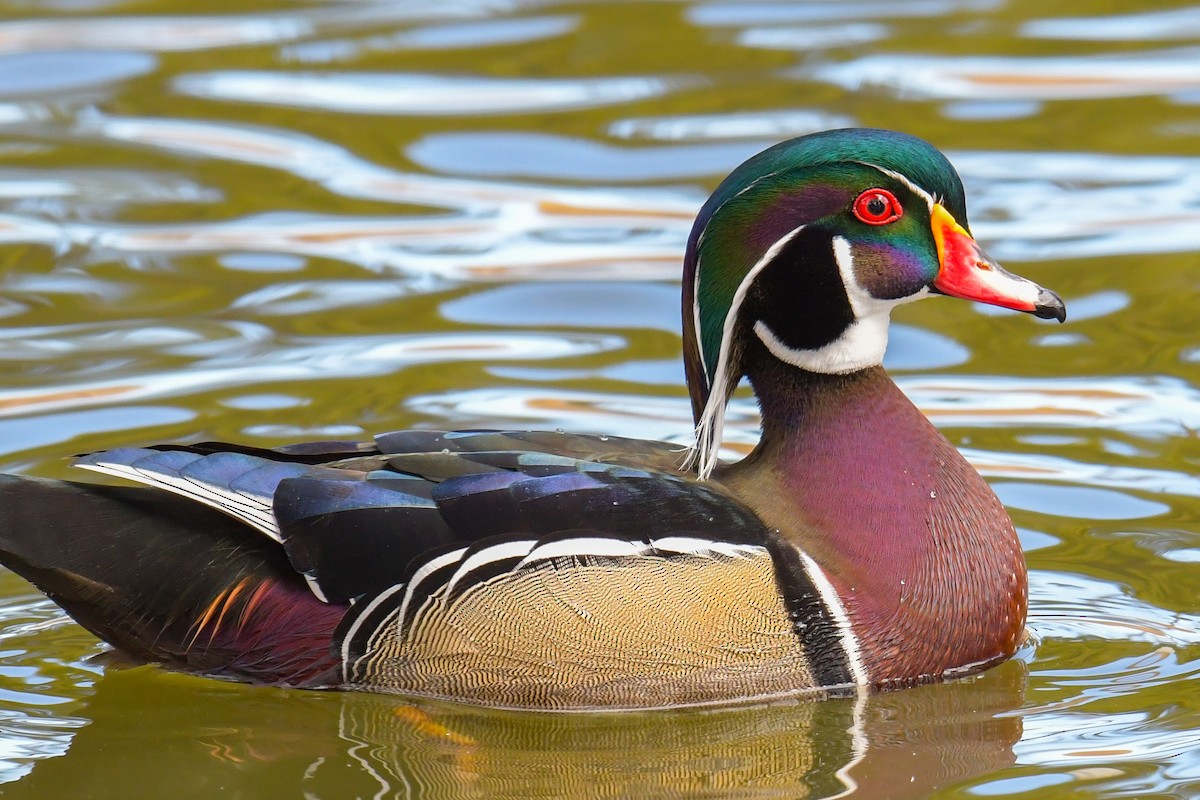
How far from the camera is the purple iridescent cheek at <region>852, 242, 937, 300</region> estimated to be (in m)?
6.16

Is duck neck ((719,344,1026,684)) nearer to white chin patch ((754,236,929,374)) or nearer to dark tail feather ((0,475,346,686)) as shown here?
white chin patch ((754,236,929,374))

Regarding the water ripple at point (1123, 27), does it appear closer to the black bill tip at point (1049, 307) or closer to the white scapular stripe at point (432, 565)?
the black bill tip at point (1049, 307)

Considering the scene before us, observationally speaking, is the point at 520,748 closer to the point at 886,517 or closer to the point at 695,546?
the point at 695,546

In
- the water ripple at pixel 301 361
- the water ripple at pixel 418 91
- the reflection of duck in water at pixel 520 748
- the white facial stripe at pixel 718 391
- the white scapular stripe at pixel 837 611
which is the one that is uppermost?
the water ripple at pixel 418 91

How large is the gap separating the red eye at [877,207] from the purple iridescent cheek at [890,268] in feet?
0.24

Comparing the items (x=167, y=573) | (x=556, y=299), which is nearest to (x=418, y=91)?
(x=556, y=299)

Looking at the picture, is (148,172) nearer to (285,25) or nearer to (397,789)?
(285,25)

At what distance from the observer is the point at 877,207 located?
613 cm

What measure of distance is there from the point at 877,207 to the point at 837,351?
45cm

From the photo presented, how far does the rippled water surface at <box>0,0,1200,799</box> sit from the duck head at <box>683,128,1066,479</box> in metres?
1.08

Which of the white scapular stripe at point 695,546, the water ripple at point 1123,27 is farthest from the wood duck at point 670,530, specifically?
the water ripple at point 1123,27

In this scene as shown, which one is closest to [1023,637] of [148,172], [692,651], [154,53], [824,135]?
[692,651]

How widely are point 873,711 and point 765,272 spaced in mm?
1318

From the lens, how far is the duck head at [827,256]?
20.0 ft
